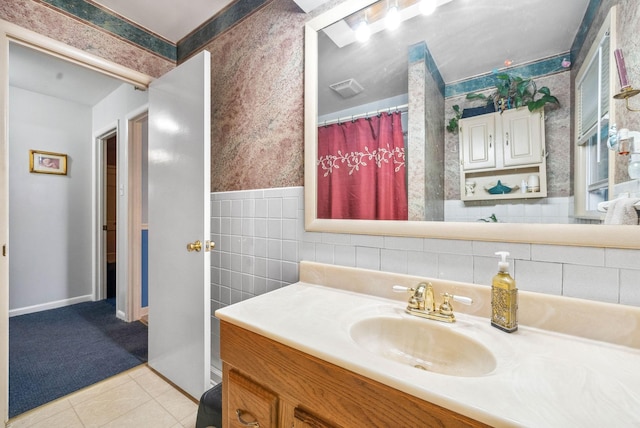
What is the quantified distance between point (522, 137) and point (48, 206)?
4145 mm

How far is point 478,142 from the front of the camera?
33.1 inches

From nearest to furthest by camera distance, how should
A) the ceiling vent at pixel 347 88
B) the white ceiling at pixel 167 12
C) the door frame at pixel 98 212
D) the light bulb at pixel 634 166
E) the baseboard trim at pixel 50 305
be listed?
the light bulb at pixel 634 166 < the ceiling vent at pixel 347 88 < the white ceiling at pixel 167 12 < the baseboard trim at pixel 50 305 < the door frame at pixel 98 212

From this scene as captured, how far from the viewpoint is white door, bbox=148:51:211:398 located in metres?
1.38

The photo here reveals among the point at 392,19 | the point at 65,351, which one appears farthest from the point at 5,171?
the point at 392,19

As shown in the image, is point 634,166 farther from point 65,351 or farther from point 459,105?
point 65,351

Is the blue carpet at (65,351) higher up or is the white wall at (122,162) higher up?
the white wall at (122,162)

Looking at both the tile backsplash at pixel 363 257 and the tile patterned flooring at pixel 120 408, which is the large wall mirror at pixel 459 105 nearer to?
the tile backsplash at pixel 363 257

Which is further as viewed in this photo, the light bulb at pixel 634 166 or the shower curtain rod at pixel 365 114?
the shower curtain rod at pixel 365 114

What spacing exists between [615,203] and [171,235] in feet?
6.12

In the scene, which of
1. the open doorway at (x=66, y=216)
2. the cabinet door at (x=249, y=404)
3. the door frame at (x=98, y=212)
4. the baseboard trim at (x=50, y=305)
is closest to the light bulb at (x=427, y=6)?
the cabinet door at (x=249, y=404)

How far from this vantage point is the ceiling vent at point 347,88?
1118mm

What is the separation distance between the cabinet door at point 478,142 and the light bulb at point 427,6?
0.41 metres

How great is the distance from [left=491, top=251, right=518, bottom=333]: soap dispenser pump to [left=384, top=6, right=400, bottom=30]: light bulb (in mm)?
875

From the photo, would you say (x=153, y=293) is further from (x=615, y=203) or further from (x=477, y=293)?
(x=615, y=203)
